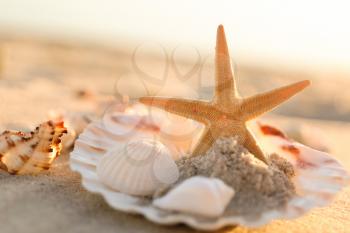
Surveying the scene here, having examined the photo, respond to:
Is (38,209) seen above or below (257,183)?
below

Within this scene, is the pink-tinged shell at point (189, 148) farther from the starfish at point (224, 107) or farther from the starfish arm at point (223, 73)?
the starfish arm at point (223, 73)

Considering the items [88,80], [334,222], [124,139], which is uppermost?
[124,139]

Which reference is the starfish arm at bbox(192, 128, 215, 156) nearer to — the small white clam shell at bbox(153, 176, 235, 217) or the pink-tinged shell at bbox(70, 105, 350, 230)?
the pink-tinged shell at bbox(70, 105, 350, 230)

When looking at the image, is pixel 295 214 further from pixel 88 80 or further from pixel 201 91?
pixel 88 80

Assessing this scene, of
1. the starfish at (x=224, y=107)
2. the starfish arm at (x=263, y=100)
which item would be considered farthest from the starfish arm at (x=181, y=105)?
the starfish arm at (x=263, y=100)

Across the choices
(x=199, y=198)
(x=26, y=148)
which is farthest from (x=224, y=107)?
(x=26, y=148)

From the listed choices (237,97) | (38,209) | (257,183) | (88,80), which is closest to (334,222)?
(257,183)

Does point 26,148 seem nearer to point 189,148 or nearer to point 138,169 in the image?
point 138,169
